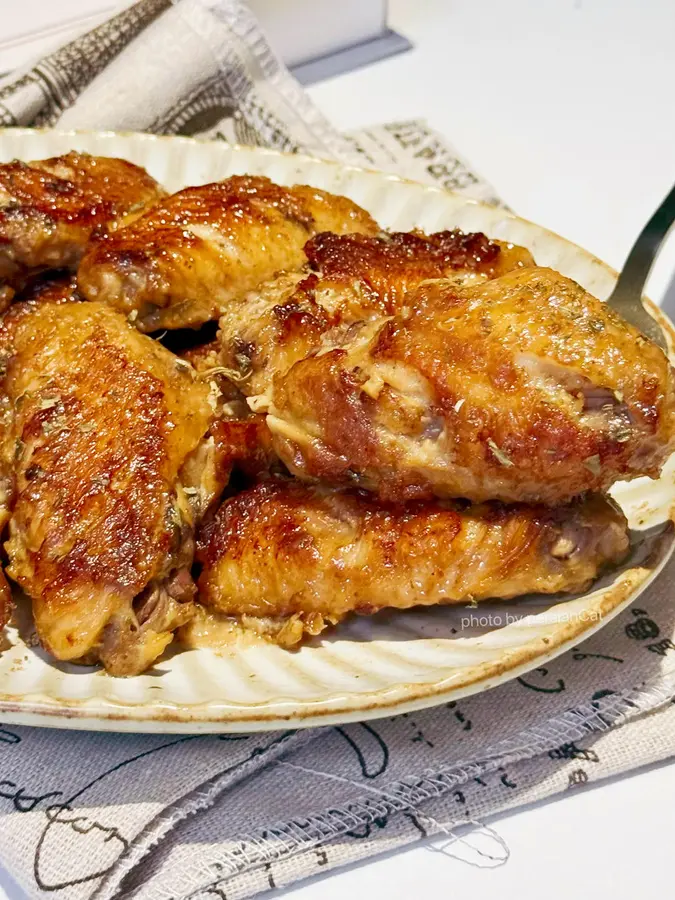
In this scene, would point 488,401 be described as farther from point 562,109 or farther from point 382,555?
point 562,109

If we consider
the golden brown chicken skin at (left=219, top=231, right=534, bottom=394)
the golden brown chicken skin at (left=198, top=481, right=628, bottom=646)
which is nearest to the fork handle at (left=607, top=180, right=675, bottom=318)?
the golden brown chicken skin at (left=219, top=231, right=534, bottom=394)

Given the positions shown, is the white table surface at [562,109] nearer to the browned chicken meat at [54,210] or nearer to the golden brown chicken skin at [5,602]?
the golden brown chicken skin at [5,602]

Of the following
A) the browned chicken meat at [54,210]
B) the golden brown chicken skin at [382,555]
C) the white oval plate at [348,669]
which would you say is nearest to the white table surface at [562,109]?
the white oval plate at [348,669]

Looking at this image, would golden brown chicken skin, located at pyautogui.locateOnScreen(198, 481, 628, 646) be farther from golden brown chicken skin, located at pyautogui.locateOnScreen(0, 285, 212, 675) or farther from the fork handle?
the fork handle

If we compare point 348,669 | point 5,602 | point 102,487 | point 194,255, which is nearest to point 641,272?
point 194,255

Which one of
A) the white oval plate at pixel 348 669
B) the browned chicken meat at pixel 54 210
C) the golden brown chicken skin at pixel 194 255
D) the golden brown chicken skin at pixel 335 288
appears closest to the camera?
the white oval plate at pixel 348 669
